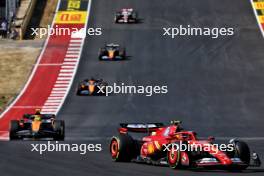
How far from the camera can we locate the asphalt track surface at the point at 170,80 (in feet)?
91.4

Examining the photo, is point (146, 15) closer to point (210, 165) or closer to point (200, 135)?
point (200, 135)

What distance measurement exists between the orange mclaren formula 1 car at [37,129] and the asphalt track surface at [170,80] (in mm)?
923

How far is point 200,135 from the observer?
3988 cm

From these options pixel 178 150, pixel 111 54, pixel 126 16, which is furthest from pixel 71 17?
pixel 178 150

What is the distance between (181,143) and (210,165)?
3.84 feet

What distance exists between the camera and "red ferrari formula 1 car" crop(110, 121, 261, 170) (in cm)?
2206

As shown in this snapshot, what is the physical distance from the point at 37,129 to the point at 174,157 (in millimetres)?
13245

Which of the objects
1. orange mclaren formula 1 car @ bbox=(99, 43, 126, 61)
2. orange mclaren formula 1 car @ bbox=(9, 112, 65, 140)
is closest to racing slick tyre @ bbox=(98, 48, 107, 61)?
orange mclaren formula 1 car @ bbox=(99, 43, 126, 61)

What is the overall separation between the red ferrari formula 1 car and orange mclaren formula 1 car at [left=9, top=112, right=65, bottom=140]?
8.62 m

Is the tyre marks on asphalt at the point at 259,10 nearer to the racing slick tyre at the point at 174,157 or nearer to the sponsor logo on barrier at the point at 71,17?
the sponsor logo on barrier at the point at 71,17

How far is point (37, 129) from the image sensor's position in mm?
34500

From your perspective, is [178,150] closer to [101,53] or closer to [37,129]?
[37,129]

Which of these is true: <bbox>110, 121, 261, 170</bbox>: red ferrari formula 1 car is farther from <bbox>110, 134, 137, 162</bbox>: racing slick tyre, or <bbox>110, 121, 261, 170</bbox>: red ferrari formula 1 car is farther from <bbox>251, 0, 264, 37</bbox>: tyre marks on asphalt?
<bbox>251, 0, 264, 37</bbox>: tyre marks on asphalt

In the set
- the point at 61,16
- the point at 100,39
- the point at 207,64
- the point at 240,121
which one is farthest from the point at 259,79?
the point at 61,16
